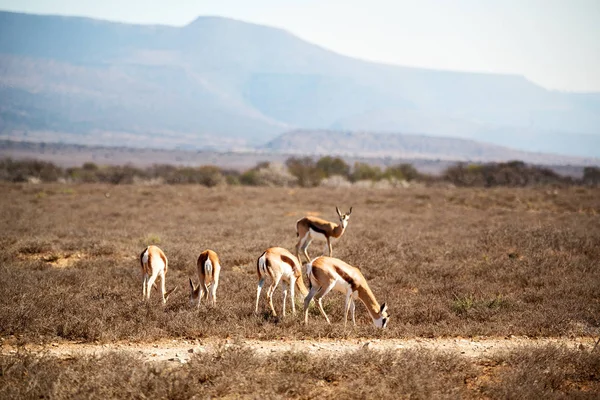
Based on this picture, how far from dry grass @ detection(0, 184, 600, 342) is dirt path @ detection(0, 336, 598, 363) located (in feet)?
0.67

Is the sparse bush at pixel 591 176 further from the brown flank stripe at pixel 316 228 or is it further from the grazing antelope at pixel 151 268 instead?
the grazing antelope at pixel 151 268

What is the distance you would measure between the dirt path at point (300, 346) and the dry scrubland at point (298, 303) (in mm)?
192

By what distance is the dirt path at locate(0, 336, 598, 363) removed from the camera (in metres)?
8.57

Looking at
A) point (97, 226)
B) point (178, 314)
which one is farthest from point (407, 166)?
point (178, 314)

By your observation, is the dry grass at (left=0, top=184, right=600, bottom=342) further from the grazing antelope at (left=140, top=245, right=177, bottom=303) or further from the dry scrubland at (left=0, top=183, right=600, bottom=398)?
the grazing antelope at (left=140, top=245, right=177, bottom=303)

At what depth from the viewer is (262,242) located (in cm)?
1877

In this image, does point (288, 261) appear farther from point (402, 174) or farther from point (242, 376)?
point (402, 174)

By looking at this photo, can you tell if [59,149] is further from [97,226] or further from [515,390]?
[515,390]

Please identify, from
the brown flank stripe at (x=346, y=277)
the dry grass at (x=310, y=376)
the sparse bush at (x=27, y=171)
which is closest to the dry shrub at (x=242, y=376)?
the dry grass at (x=310, y=376)

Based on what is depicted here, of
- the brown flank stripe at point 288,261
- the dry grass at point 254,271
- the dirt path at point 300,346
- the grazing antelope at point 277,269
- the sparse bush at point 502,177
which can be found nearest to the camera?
the dirt path at point 300,346

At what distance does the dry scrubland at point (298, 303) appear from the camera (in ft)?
24.9

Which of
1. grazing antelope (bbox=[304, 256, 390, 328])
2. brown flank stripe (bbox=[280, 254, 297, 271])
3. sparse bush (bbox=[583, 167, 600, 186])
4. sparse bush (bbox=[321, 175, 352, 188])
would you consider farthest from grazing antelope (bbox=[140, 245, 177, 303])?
sparse bush (bbox=[583, 167, 600, 186])

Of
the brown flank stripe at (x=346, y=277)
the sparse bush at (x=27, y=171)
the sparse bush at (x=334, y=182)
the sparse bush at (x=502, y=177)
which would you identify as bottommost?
the sparse bush at (x=27, y=171)

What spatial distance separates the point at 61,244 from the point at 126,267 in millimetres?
3912
